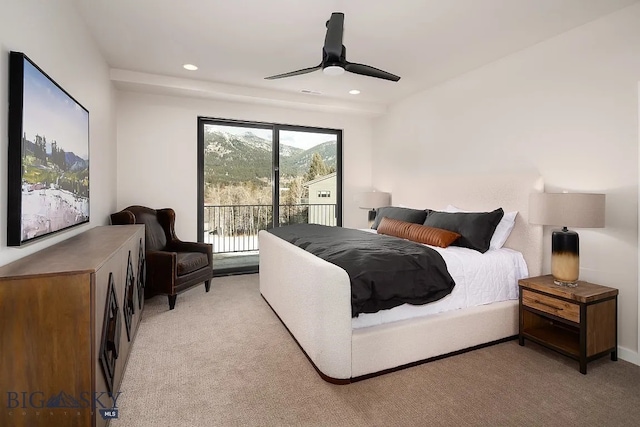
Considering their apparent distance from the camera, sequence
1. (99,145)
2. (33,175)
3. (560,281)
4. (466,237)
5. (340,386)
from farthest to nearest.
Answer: (99,145) < (466,237) < (560,281) < (340,386) < (33,175)

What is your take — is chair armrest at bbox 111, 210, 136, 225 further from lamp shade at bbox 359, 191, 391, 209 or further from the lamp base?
the lamp base

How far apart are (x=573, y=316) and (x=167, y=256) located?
141 inches

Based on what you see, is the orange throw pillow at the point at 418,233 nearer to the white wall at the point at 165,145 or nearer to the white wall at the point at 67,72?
the white wall at the point at 165,145

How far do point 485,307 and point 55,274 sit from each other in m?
2.84

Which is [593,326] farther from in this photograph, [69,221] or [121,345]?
[69,221]

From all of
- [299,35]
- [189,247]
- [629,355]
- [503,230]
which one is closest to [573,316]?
[629,355]

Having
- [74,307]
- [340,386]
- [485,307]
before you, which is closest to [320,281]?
[340,386]

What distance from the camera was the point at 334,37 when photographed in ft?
7.54

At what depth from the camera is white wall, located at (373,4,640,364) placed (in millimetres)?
2498

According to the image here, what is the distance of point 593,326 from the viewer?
2334 millimetres

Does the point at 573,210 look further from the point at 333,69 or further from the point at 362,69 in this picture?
the point at 333,69

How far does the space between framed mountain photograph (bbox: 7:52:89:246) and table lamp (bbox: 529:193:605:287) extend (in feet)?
11.1

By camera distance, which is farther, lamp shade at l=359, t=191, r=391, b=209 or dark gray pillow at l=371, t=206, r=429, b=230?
lamp shade at l=359, t=191, r=391, b=209

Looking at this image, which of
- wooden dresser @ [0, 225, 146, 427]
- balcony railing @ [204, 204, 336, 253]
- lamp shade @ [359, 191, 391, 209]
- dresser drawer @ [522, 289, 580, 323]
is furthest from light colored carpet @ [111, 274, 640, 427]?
lamp shade @ [359, 191, 391, 209]
